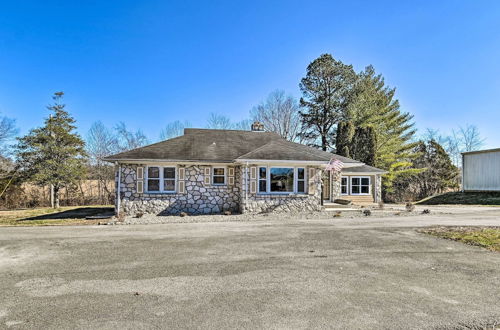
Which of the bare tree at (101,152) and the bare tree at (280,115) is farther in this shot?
the bare tree at (280,115)

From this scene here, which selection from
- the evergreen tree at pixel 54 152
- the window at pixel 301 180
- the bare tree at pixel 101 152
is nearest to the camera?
the window at pixel 301 180

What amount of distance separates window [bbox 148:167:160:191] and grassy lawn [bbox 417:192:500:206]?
21301mm

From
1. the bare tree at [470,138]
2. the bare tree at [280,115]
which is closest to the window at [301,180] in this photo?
the bare tree at [280,115]

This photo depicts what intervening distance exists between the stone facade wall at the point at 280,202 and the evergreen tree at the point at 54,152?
1260 centimetres

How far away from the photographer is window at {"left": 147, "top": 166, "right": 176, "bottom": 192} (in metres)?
15.1

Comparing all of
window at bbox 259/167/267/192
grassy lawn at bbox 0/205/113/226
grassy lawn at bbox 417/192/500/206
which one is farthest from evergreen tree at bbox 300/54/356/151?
grassy lawn at bbox 0/205/113/226

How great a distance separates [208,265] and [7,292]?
10.6 feet

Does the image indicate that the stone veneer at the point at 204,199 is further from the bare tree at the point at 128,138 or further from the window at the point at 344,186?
the bare tree at the point at 128,138

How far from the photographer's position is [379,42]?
1661 centimetres

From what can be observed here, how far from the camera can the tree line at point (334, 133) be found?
20.4 meters

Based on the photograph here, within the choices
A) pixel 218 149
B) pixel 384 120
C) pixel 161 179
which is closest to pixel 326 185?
pixel 218 149

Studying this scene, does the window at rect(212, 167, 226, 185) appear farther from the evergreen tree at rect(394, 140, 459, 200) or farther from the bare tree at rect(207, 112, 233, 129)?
the bare tree at rect(207, 112, 233, 129)

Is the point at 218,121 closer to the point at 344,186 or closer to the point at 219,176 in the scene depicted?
the point at 344,186

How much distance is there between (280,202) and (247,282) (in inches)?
414
